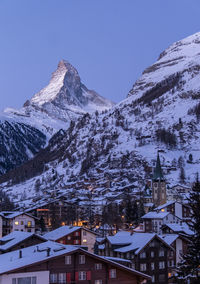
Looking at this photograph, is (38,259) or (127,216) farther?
(127,216)

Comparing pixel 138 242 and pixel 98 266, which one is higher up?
pixel 138 242

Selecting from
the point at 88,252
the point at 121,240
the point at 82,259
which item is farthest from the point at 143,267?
the point at 88,252

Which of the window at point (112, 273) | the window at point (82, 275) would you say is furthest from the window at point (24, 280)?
the window at point (112, 273)

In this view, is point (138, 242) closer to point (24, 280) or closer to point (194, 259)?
point (194, 259)

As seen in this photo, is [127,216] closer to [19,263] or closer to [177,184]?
[177,184]

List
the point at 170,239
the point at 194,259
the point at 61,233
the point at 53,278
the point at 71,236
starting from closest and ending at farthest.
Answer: the point at 53,278, the point at 194,259, the point at 170,239, the point at 61,233, the point at 71,236

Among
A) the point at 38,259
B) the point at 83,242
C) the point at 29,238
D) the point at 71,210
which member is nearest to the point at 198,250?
the point at 38,259

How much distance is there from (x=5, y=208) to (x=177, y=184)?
6721cm

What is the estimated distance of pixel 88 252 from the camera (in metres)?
32.5

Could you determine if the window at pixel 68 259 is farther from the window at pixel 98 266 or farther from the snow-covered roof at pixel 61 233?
the snow-covered roof at pixel 61 233

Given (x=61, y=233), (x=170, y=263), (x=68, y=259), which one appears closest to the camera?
(x=68, y=259)

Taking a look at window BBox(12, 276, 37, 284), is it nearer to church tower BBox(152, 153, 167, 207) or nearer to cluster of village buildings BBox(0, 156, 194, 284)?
cluster of village buildings BBox(0, 156, 194, 284)

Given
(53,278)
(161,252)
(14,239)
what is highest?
(14,239)

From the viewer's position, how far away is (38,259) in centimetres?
3100
